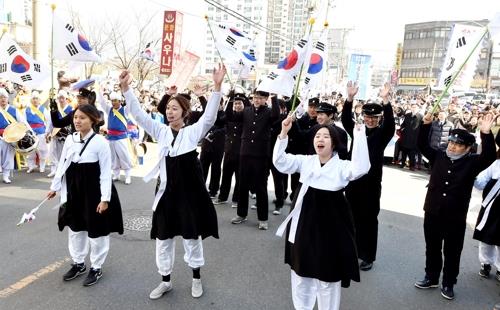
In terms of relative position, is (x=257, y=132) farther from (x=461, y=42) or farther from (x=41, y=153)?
(x=41, y=153)

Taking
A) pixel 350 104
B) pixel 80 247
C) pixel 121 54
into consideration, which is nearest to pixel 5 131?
pixel 80 247

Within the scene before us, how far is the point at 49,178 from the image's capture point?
8.80 meters

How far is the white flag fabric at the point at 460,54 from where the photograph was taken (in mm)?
4934

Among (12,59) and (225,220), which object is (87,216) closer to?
(225,220)

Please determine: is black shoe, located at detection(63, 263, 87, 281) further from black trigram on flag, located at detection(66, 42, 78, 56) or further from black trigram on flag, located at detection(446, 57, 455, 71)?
black trigram on flag, located at detection(446, 57, 455, 71)

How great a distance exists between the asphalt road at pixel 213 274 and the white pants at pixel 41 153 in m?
2.84

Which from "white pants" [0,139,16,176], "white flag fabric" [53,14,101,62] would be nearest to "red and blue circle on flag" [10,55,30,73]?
"white flag fabric" [53,14,101,62]

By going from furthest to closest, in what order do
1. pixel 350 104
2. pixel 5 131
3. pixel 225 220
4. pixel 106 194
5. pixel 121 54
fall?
pixel 121 54, pixel 5 131, pixel 225 220, pixel 350 104, pixel 106 194

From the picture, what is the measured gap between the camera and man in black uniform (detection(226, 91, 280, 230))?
6.10 m

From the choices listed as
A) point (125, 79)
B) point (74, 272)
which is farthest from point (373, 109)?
point (74, 272)

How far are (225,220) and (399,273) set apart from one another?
2701mm

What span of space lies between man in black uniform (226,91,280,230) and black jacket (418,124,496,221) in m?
2.48

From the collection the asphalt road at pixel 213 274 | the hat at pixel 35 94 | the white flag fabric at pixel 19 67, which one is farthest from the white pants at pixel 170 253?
the hat at pixel 35 94

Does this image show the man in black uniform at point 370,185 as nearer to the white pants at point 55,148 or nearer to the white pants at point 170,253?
the white pants at point 170,253
